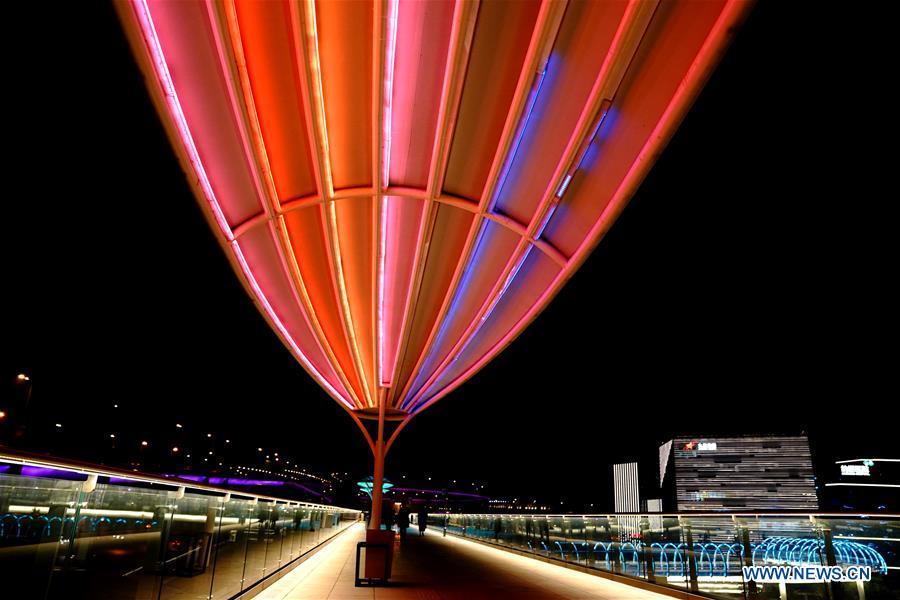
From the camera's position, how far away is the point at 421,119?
5.72m

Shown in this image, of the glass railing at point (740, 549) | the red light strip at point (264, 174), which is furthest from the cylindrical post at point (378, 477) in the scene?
the glass railing at point (740, 549)

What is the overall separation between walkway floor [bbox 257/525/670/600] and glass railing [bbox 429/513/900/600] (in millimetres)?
509

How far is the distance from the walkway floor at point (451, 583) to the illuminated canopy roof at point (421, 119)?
4348mm

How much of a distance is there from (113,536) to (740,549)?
7.63m

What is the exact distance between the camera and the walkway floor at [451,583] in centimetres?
844

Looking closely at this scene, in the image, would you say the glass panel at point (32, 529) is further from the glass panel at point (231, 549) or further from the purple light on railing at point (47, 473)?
the glass panel at point (231, 549)

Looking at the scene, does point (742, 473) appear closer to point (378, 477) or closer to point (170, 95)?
point (378, 477)

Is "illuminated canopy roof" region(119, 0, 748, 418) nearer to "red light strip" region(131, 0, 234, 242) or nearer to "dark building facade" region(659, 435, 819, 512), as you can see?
"red light strip" region(131, 0, 234, 242)

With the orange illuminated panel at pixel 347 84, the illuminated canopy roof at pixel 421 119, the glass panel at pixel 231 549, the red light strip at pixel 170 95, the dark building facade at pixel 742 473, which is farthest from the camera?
the dark building facade at pixel 742 473

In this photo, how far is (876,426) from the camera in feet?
189

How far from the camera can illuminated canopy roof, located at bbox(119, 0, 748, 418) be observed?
427 centimetres

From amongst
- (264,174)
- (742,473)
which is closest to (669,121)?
(264,174)

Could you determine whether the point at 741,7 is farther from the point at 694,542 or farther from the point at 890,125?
the point at 890,125

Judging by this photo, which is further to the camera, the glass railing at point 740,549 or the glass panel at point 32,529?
the glass railing at point 740,549
